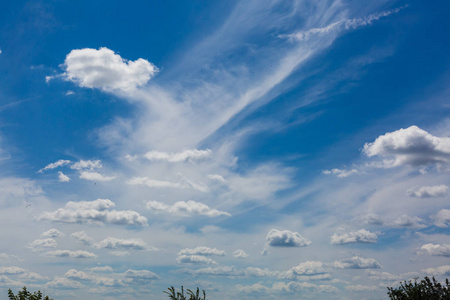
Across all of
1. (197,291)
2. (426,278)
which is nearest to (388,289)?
(426,278)

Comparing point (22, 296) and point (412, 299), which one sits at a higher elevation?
point (22, 296)

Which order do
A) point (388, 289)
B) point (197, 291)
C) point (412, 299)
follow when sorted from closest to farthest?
point (197, 291), point (412, 299), point (388, 289)

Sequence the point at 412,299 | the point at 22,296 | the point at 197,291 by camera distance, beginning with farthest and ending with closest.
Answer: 1. the point at 412,299
2. the point at 22,296
3. the point at 197,291

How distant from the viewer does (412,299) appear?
48312 millimetres

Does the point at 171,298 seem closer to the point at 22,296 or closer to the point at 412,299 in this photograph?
the point at 22,296

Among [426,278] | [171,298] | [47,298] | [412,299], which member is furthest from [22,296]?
[426,278]

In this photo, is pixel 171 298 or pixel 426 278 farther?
pixel 426 278

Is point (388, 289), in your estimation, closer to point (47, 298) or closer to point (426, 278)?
point (426, 278)

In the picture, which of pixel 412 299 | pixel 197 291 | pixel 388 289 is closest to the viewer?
pixel 197 291

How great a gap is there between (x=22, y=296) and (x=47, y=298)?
2096 mm

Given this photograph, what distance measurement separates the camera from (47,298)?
108 feet

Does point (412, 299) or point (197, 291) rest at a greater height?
point (197, 291)

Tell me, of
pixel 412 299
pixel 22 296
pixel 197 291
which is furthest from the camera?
pixel 412 299

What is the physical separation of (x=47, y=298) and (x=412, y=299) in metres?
45.4
